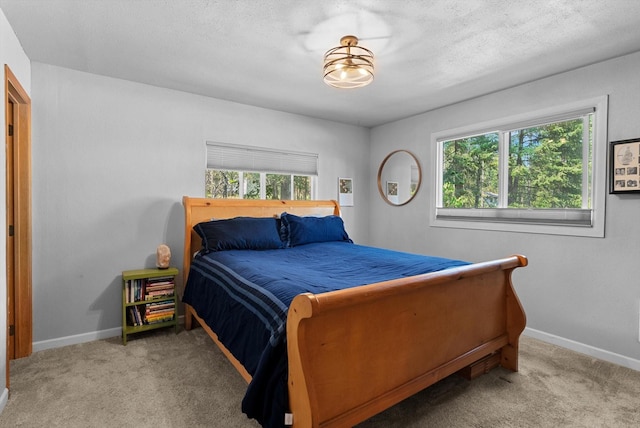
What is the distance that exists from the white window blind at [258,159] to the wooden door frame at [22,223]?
1434 mm

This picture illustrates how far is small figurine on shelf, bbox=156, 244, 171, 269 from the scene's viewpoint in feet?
9.93

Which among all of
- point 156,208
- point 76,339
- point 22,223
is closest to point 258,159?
point 156,208

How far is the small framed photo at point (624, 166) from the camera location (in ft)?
7.90

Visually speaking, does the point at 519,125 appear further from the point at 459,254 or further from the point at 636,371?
the point at 636,371

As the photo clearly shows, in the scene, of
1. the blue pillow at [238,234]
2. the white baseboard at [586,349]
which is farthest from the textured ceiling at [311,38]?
the white baseboard at [586,349]

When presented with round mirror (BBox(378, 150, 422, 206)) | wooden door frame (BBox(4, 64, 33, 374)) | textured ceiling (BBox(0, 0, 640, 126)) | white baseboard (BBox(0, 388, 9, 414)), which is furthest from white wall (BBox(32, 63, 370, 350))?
round mirror (BBox(378, 150, 422, 206))

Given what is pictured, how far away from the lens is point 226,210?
11.2 ft

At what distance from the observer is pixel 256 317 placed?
170 centimetres

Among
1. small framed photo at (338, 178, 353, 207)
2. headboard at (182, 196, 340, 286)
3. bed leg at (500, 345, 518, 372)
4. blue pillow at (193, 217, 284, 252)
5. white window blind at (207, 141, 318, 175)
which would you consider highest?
white window blind at (207, 141, 318, 175)

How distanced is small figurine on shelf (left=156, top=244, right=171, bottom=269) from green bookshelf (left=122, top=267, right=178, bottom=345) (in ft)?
0.23

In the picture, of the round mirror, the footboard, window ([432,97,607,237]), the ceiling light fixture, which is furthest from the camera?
the round mirror

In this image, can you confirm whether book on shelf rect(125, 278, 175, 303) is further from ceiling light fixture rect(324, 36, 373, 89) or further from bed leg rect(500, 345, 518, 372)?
bed leg rect(500, 345, 518, 372)

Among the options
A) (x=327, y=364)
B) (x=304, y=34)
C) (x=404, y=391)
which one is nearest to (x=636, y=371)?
(x=404, y=391)

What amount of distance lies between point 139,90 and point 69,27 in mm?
953
